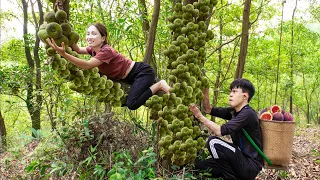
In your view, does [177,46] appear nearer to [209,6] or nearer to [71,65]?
[209,6]

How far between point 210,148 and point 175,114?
58 centimetres

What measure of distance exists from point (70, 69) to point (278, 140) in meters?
1.99

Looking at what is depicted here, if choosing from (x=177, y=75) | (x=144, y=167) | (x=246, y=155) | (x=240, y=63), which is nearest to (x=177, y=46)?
(x=177, y=75)

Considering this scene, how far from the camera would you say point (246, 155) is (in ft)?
9.41

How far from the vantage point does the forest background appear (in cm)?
275

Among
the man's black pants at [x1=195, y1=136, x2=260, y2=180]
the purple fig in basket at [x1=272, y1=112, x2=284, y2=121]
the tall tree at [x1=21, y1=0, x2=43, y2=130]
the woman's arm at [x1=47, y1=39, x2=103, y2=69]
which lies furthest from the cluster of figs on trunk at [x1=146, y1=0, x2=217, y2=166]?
the tall tree at [x1=21, y1=0, x2=43, y2=130]

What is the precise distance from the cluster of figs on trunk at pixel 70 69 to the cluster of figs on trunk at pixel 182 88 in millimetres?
369

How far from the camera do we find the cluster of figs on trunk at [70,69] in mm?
1929

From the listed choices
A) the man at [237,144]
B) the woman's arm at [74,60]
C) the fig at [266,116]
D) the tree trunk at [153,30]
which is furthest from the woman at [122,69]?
the fig at [266,116]

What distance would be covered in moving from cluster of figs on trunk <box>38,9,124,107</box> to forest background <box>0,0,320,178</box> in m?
Answer: 0.23

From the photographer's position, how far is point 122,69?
279 cm

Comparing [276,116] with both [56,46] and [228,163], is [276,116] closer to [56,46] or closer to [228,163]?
[228,163]

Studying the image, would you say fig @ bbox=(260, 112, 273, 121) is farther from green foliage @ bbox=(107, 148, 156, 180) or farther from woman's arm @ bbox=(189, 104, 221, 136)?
green foliage @ bbox=(107, 148, 156, 180)

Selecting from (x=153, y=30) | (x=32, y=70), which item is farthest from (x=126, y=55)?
(x=153, y=30)
